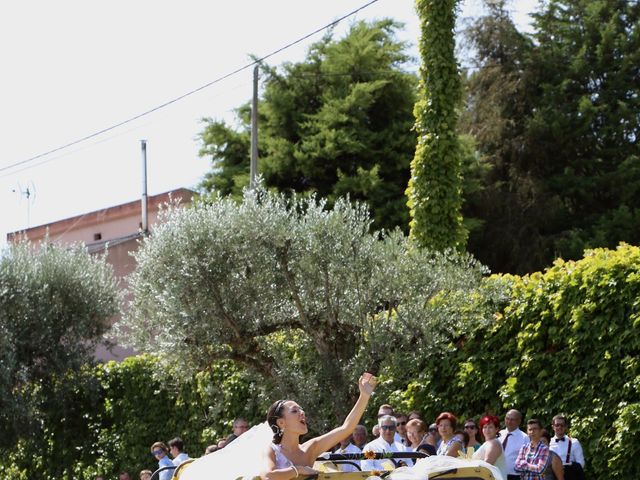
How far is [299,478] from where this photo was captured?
8266 mm

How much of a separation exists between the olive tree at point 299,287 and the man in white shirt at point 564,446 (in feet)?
10.6

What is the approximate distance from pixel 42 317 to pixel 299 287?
281 inches

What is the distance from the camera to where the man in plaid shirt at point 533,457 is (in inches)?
555

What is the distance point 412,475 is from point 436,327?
1000cm

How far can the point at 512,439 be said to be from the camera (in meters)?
14.9

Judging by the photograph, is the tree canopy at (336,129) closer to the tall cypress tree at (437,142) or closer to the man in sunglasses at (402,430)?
the tall cypress tree at (437,142)

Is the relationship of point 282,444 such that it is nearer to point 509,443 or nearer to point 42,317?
point 509,443

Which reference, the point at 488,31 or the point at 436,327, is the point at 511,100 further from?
the point at 436,327

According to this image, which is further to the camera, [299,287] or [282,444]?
[299,287]

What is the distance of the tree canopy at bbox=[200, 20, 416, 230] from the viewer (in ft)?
112

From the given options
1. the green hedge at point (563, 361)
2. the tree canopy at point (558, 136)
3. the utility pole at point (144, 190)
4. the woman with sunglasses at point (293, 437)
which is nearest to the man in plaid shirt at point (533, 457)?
the green hedge at point (563, 361)

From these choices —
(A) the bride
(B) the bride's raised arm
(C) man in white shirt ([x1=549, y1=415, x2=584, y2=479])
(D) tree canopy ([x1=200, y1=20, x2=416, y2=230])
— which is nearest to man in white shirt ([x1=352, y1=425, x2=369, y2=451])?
(C) man in white shirt ([x1=549, y1=415, x2=584, y2=479])

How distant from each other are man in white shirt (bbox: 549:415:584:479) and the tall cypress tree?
8.20m

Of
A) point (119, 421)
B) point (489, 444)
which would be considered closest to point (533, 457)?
point (489, 444)
